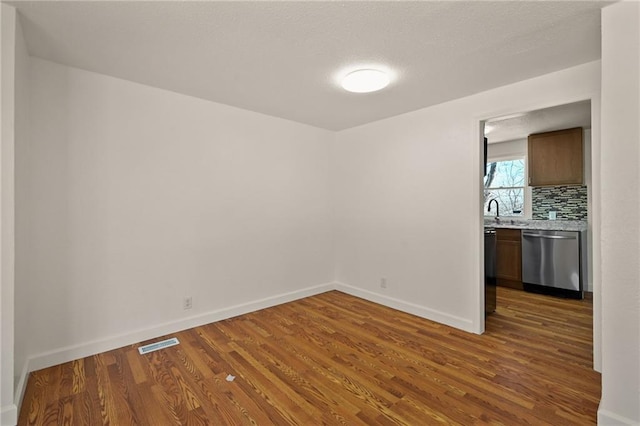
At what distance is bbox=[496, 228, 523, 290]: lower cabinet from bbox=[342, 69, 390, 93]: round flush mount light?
3.43m

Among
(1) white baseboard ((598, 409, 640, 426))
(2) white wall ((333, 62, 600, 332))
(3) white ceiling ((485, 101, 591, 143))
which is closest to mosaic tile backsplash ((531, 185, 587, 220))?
(3) white ceiling ((485, 101, 591, 143))

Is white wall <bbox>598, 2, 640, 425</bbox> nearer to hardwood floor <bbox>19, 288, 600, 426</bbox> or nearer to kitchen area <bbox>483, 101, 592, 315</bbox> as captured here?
hardwood floor <bbox>19, 288, 600, 426</bbox>

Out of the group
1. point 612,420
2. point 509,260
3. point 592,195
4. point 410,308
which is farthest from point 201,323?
point 509,260

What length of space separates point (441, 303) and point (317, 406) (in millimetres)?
1964

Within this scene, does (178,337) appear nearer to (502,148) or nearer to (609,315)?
(609,315)

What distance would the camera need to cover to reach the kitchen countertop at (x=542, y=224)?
4352 mm

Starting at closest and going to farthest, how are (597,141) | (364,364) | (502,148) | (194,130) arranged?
1. (597,141)
2. (364,364)
3. (194,130)
4. (502,148)

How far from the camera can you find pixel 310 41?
2.11 m

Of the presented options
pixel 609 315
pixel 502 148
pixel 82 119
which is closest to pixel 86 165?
pixel 82 119

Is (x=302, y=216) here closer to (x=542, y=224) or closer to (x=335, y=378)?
(x=335, y=378)

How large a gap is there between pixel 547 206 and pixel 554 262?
1118 millimetres

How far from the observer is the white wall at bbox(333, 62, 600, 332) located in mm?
2955

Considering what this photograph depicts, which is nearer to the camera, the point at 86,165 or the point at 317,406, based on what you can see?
the point at 317,406

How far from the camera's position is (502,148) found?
17.9 ft
